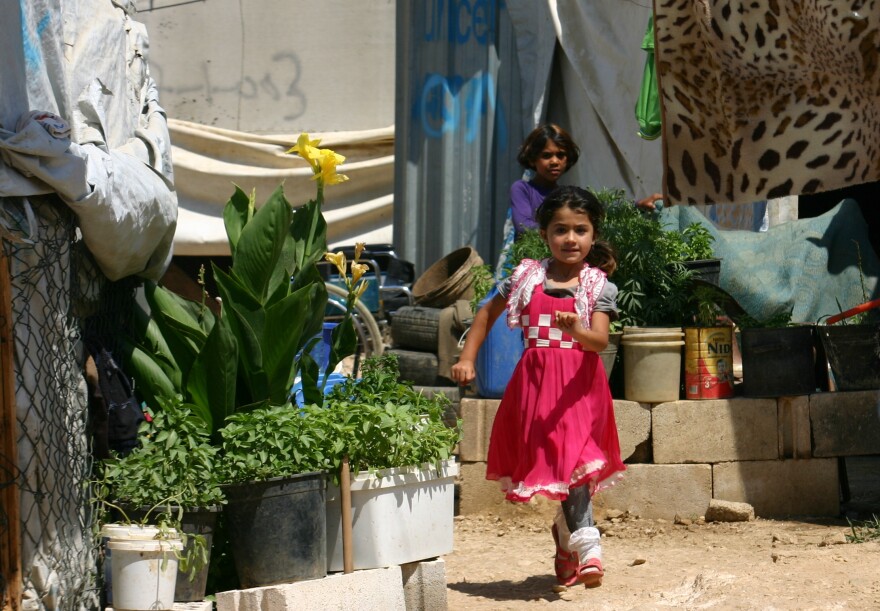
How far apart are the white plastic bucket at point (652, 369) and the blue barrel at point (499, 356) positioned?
567 mm

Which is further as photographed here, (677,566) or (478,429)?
(478,429)

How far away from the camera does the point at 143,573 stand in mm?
3641

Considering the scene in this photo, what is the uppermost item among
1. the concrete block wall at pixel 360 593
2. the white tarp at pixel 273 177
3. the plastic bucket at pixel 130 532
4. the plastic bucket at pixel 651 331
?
the white tarp at pixel 273 177

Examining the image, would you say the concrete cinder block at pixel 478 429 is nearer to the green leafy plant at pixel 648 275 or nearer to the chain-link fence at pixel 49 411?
the green leafy plant at pixel 648 275

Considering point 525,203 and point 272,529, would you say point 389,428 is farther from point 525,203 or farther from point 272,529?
point 525,203

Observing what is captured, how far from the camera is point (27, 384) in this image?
11.6 ft

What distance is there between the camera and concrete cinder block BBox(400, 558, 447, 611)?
4359 millimetres

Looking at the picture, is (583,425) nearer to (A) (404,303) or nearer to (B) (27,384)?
(B) (27,384)

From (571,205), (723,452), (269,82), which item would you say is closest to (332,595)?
(571,205)

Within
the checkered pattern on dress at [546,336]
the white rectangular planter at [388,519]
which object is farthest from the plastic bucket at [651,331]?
the white rectangular planter at [388,519]

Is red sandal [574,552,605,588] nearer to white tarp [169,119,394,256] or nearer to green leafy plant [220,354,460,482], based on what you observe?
green leafy plant [220,354,460,482]

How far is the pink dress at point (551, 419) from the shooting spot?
476 cm

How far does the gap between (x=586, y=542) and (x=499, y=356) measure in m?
1.83

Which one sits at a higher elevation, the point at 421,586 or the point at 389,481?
the point at 389,481
